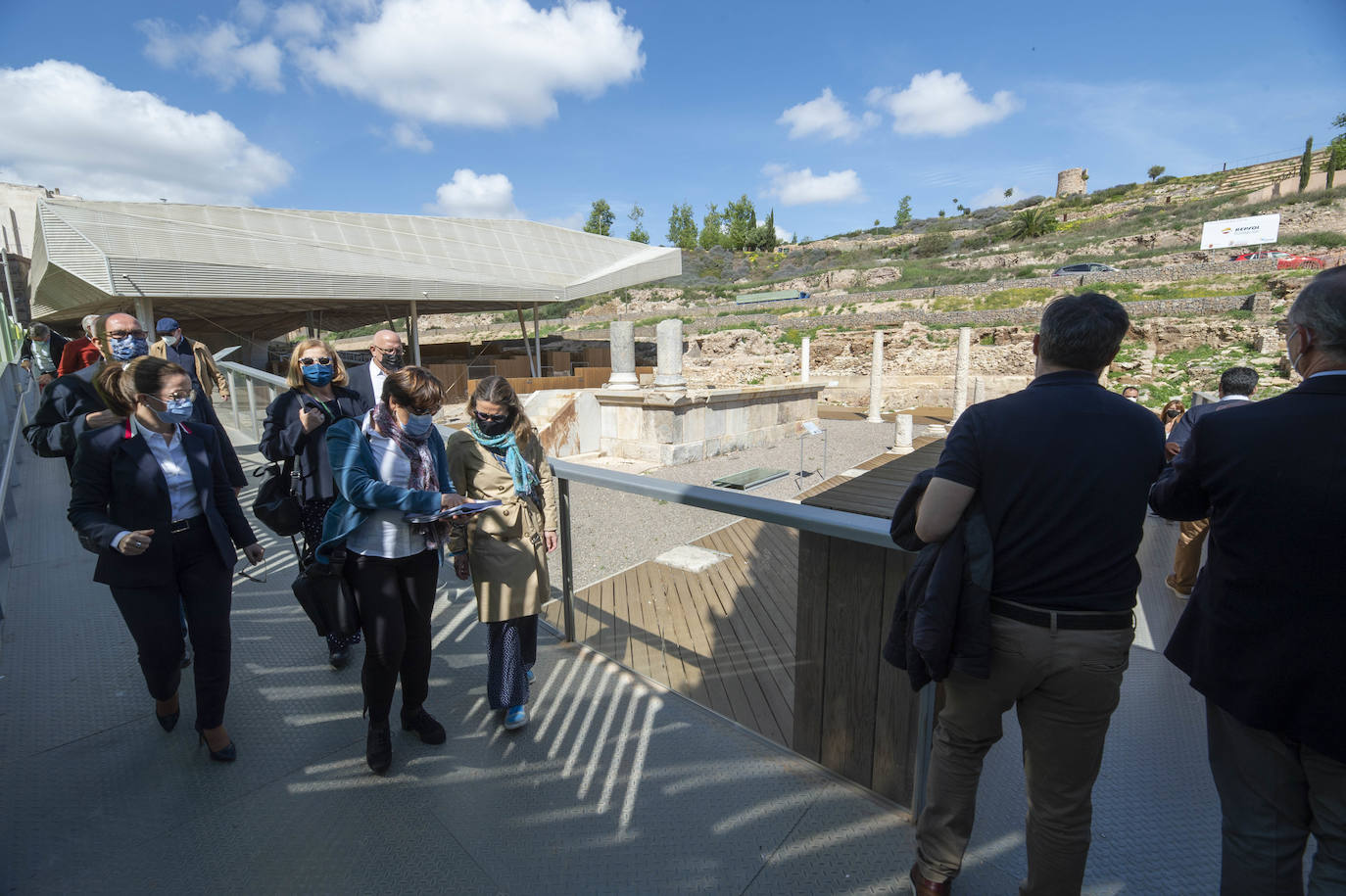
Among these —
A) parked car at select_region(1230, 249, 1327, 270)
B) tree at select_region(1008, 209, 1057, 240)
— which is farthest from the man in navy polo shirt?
tree at select_region(1008, 209, 1057, 240)

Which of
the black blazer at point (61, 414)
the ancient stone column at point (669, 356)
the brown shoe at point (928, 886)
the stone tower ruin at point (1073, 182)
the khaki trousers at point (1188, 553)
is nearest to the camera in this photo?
the brown shoe at point (928, 886)

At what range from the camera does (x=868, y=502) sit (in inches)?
90.3

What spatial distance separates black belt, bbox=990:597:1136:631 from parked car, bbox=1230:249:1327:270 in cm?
3760

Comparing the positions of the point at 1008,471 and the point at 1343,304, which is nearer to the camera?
the point at 1343,304

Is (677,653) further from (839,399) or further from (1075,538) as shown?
(839,399)

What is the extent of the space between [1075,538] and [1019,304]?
114 ft

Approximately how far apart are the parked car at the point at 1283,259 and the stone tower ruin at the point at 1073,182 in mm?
48562

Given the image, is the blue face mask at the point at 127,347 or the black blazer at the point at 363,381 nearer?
the blue face mask at the point at 127,347

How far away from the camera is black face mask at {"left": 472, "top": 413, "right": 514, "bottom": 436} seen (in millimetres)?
2508

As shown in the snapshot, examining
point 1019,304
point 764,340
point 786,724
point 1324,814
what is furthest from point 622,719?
point 1019,304

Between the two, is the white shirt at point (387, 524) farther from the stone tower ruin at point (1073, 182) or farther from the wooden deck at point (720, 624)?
the stone tower ruin at point (1073, 182)

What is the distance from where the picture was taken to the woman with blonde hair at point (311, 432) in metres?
2.90

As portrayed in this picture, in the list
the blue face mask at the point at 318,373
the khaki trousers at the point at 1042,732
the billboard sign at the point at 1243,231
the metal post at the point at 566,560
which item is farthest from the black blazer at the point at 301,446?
the billboard sign at the point at 1243,231

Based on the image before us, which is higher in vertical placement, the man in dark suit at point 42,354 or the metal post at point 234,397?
the man in dark suit at point 42,354
